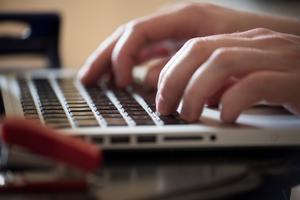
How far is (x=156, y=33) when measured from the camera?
0.70 m

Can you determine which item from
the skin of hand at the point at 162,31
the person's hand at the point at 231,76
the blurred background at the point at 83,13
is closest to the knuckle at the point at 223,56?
the person's hand at the point at 231,76

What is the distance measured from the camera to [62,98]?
1.97 feet

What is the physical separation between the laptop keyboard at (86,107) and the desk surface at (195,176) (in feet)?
0.17

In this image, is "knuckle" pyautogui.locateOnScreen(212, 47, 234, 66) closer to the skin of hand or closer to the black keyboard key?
the black keyboard key

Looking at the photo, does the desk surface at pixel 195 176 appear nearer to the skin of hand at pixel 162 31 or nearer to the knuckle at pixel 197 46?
the knuckle at pixel 197 46

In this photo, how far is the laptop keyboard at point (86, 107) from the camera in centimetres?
43

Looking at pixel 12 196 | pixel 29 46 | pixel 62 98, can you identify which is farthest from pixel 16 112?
pixel 29 46

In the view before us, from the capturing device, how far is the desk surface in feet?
1.01

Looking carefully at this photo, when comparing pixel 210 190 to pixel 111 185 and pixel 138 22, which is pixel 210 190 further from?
pixel 138 22

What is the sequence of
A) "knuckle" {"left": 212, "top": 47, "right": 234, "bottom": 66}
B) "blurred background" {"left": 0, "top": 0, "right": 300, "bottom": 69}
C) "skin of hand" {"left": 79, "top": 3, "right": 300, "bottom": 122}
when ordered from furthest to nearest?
"blurred background" {"left": 0, "top": 0, "right": 300, "bottom": 69}, "skin of hand" {"left": 79, "top": 3, "right": 300, "bottom": 122}, "knuckle" {"left": 212, "top": 47, "right": 234, "bottom": 66}

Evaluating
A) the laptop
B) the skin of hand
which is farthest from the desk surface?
the skin of hand

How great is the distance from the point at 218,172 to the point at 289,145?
0.26 ft

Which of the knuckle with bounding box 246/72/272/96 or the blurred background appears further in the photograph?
the blurred background

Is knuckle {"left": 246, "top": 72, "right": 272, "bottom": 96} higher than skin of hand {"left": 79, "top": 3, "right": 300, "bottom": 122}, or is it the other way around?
knuckle {"left": 246, "top": 72, "right": 272, "bottom": 96}
